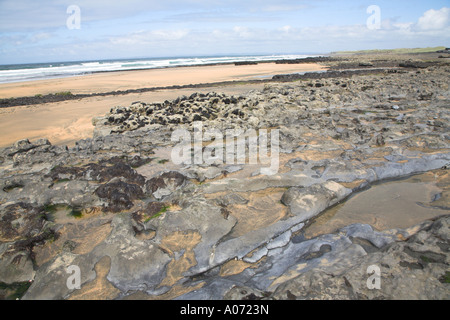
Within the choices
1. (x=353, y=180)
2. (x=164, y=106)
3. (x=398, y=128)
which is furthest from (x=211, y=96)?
(x=353, y=180)

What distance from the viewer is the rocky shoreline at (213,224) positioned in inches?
103

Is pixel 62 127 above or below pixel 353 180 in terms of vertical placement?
above

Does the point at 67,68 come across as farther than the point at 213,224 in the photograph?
Yes

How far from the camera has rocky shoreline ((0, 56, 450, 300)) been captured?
8.57 ft

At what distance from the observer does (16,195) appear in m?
4.38

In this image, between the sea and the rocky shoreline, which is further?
the sea

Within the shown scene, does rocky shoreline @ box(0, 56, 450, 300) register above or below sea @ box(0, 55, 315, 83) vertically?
below

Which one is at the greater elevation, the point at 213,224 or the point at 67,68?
the point at 67,68

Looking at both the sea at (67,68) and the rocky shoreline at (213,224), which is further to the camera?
the sea at (67,68)

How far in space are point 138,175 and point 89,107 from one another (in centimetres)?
996

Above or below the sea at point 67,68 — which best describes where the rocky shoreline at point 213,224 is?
below

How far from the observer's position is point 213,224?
350cm

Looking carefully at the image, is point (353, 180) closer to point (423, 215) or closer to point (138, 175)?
point (423, 215)

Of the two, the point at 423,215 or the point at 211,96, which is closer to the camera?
the point at 423,215
